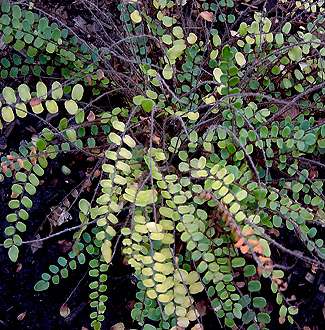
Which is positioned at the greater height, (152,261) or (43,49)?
(43,49)

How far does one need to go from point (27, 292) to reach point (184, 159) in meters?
0.64

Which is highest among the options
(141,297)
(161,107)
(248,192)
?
(161,107)

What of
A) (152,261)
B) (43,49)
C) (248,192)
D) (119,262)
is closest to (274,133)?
(248,192)

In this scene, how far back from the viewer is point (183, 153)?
1.52 metres

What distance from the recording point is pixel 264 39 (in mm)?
1681

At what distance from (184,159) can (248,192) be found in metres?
0.18

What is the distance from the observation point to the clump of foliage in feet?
4.47

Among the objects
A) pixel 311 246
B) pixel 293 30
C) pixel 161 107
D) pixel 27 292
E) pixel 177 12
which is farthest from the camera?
pixel 293 30

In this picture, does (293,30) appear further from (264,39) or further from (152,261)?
(152,261)

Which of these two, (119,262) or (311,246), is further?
(119,262)

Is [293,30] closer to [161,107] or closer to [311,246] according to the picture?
[161,107]

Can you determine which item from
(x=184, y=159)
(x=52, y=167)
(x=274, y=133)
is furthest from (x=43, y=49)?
(x=274, y=133)

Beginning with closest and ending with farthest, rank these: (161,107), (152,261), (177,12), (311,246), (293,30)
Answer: (152,261) → (311,246) → (161,107) → (177,12) → (293,30)

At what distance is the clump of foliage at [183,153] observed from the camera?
1.36 m
